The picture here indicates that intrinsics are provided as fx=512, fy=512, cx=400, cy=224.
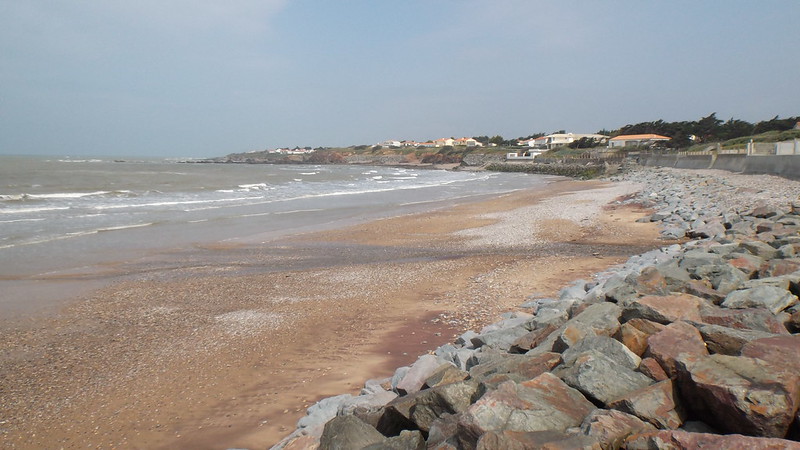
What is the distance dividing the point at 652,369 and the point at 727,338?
2.17ft

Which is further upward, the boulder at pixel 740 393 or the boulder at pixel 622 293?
the boulder at pixel 740 393

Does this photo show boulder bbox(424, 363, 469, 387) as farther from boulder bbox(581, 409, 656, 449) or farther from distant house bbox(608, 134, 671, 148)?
distant house bbox(608, 134, 671, 148)

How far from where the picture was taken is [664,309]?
3992 millimetres

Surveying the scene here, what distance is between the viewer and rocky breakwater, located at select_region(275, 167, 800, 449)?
2451 mm

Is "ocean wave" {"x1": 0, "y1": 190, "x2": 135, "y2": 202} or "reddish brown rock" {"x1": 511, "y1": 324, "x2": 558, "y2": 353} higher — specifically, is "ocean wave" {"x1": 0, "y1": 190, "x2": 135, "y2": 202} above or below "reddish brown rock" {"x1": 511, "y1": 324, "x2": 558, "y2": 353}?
above

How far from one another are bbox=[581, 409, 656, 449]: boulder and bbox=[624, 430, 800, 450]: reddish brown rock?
8 centimetres

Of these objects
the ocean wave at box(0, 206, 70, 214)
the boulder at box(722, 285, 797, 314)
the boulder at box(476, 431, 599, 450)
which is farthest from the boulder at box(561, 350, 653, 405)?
the ocean wave at box(0, 206, 70, 214)

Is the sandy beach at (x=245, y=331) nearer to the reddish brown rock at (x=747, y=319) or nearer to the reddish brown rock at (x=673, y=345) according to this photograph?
the reddish brown rock at (x=673, y=345)

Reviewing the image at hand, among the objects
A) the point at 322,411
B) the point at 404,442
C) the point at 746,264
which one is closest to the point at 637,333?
the point at 404,442

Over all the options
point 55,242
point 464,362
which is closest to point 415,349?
point 464,362

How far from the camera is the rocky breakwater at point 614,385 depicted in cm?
245

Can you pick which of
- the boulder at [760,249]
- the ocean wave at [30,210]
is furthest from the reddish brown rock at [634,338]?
the ocean wave at [30,210]

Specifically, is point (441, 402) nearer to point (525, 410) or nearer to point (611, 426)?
point (525, 410)

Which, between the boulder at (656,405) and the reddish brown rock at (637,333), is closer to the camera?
the boulder at (656,405)
